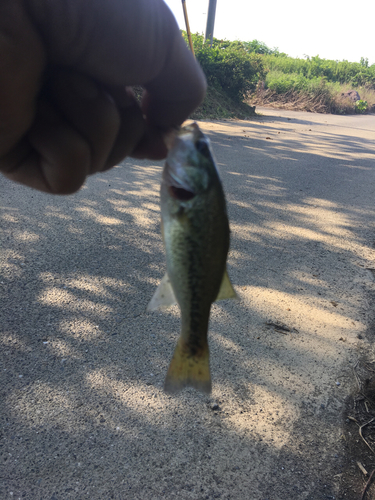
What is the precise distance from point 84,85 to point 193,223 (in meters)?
0.66

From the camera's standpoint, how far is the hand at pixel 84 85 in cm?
103

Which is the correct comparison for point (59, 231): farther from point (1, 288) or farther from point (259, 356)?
point (259, 356)

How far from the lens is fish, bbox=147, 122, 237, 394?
0.78 m

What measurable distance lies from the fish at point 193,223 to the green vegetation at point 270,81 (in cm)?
1321

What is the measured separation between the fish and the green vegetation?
13.2 m

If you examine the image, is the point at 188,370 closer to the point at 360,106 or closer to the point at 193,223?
the point at 193,223

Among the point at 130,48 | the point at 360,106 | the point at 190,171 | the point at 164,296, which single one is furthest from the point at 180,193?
the point at 360,106

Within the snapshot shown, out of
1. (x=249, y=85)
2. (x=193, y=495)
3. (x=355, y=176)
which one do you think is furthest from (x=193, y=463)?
(x=249, y=85)

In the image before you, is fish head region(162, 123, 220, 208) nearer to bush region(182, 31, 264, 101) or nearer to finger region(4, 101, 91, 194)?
finger region(4, 101, 91, 194)

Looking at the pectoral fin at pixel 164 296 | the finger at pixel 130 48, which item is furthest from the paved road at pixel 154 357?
the finger at pixel 130 48

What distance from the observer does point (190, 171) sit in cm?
78

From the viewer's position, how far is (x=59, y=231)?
4.95 meters

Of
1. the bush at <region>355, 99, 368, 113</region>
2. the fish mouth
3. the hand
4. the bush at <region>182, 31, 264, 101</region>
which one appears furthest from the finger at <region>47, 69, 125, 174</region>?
the bush at <region>355, 99, 368, 113</region>

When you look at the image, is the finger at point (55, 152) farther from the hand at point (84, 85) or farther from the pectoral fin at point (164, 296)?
the pectoral fin at point (164, 296)
